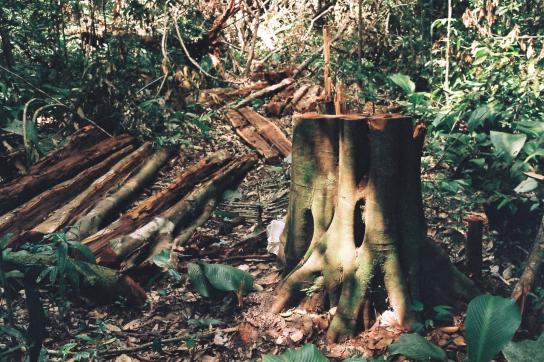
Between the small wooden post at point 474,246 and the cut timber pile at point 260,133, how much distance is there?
265 centimetres

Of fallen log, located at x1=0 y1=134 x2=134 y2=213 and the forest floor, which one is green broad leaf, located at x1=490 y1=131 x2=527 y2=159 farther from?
fallen log, located at x1=0 y1=134 x2=134 y2=213

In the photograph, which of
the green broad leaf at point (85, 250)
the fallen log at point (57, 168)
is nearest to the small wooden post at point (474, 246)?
the green broad leaf at point (85, 250)

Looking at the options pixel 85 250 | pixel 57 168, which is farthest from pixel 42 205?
pixel 85 250

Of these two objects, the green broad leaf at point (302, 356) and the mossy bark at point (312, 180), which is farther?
the mossy bark at point (312, 180)

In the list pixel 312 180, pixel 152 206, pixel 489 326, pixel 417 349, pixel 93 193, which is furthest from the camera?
pixel 93 193

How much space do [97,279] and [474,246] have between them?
2.28 meters

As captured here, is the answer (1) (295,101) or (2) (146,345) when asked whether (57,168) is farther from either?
(1) (295,101)

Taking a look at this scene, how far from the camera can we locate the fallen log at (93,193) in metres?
3.98

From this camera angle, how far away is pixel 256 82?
7.50 m

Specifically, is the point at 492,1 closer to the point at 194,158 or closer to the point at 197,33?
the point at 194,158

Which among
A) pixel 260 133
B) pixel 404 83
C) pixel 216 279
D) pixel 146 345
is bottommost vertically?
pixel 146 345

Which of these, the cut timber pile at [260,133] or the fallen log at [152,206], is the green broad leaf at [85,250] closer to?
the fallen log at [152,206]

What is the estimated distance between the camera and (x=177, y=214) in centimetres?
419

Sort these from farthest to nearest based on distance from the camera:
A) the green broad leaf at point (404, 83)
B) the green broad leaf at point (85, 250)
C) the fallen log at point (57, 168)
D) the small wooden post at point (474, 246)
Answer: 1. the green broad leaf at point (404, 83)
2. the fallen log at point (57, 168)
3. the small wooden post at point (474, 246)
4. the green broad leaf at point (85, 250)
